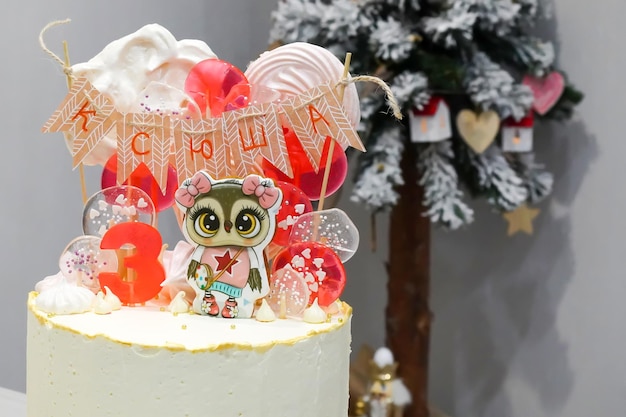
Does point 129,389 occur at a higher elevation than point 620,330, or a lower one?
higher

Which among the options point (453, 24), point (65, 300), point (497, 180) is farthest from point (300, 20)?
point (65, 300)

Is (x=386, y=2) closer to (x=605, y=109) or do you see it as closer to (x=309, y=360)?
(x=605, y=109)

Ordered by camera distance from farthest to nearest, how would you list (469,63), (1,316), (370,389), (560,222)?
(560,222) < (370,389) < (469,63) < (1,316)

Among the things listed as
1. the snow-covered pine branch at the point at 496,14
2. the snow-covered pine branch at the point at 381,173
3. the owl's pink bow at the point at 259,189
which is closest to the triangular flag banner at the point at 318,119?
the owl's pink bow at the point at 259,189

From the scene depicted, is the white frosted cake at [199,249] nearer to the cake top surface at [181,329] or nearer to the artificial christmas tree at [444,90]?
the cake top surface at [181,329]

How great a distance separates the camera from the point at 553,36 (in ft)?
6.56

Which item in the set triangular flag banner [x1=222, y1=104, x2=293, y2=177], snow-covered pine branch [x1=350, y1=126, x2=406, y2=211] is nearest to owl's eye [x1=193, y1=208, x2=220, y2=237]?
triangular flag banner [x1=222, y1=104, x2=293, y2=177]

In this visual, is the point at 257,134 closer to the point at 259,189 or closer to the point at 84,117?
the point at 259,189

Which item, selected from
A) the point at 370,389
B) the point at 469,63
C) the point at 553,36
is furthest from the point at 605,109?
the point at 370,389

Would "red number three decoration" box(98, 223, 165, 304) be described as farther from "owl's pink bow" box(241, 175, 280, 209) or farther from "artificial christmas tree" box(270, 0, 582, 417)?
"artificial christmas tree" box(270, 0, 582, 417)

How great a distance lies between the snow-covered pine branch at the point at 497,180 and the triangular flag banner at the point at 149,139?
98cm

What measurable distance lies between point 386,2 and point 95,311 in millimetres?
1109

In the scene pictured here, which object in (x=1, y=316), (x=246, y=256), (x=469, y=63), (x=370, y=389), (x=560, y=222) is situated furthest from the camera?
(x=560, y=222)

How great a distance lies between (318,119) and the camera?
3.18 feet
